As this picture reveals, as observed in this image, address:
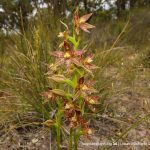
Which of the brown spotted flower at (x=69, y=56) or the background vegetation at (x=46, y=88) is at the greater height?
the brown spotted flower at (x=69, y=56)

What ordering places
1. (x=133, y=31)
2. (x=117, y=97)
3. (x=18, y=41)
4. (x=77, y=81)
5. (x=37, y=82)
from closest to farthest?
1. (x=77, y=81)
2. (x=37, y=82)
3. (x=117, y=97)
4. (x=18, y=41)
5. (x=133, y=31)

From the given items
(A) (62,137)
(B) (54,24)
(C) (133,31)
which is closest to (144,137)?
(A) (62,137)

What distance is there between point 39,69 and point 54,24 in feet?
5.02

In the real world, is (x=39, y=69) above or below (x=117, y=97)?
above

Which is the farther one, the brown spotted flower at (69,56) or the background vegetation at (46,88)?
the background vegetation at (46,88)

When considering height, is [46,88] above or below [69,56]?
below

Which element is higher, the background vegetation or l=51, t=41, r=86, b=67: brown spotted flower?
l=51, t=41, r=86, b=67: brown spotted flower

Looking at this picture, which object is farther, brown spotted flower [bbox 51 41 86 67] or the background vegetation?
the background vegetation

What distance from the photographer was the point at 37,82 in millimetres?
3059

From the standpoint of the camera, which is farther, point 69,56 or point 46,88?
point 46,88

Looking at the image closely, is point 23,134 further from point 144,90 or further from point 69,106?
point 144,90

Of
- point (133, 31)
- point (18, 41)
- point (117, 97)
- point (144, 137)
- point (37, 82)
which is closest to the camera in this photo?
point (144, 137)

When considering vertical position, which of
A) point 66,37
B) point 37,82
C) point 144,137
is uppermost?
point 66,37

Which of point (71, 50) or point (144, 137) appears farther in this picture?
point (144, 137)
